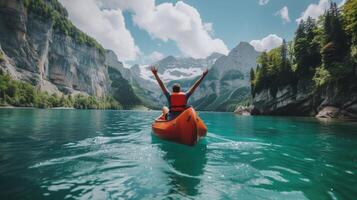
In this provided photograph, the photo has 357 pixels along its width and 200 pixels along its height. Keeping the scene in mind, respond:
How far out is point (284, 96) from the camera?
175ft

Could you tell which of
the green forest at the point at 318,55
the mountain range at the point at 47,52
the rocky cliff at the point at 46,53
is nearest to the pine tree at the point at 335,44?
the green forest at the point at 318,55

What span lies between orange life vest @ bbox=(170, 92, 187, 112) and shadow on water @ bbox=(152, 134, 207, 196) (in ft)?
6.22

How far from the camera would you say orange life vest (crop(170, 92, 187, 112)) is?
36.3ft

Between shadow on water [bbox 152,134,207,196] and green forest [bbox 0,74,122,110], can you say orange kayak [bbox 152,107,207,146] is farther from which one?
green forest [bbox 0,74,122,110]

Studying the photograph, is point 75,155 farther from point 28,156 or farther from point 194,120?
point 194,120

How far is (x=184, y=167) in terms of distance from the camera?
7098 millimetres

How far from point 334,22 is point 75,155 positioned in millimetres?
45666

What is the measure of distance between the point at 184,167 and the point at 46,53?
148179 millimetres

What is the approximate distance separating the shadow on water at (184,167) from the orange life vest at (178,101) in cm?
190

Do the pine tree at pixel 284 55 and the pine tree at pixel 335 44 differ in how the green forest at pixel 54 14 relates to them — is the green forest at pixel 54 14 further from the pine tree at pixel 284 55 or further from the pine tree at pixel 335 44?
the pine tree at pixel 335 44

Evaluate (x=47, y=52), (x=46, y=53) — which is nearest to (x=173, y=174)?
(x=46, y=53)

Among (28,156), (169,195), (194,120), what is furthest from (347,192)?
(28,156)

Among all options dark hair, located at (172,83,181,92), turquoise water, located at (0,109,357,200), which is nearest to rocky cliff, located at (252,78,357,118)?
turquoise water, located at (0,109,357,200)

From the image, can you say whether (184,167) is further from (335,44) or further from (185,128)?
(335,44)
